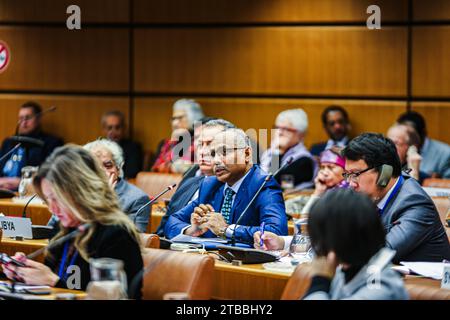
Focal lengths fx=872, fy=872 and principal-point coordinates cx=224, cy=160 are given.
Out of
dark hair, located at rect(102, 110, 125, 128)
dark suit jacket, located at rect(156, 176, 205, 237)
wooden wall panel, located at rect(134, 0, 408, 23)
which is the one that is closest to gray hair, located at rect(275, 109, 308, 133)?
wooden wall panel, located at rect(134, 0, 408, 23)

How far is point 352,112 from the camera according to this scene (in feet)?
26.9

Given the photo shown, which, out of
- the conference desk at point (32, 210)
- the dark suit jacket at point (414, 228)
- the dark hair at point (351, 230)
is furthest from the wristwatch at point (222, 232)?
the dark hair at point (351, 230)

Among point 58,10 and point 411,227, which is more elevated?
point 58,10

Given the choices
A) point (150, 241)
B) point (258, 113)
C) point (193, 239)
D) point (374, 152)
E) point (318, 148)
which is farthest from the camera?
point (258, 113)

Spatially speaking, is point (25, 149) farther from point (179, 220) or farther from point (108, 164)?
point (179, 220)

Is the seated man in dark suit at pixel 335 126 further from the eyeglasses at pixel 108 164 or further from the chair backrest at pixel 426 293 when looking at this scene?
the chair backrest at pixel 426 293

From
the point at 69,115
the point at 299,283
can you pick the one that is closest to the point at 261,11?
the point at 69,115

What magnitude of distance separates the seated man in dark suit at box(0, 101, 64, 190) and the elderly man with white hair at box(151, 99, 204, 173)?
1.08 metres

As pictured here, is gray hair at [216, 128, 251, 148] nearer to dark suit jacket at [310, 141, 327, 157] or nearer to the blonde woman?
the blonde woman

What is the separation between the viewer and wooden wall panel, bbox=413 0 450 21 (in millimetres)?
7787

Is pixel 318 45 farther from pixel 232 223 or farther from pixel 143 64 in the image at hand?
pixel 232 223

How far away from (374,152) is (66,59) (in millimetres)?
5681

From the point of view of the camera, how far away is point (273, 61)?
27.8 feet
